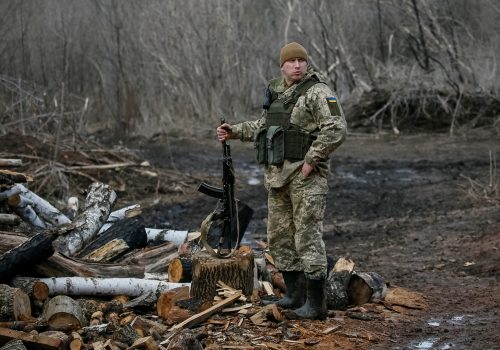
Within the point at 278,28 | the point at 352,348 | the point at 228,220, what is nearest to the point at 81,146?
the point at 228,220

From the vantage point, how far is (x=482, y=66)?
24.6 meters

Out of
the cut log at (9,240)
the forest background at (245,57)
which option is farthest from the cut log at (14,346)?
the forest background at (245,57)

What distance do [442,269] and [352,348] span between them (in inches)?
156

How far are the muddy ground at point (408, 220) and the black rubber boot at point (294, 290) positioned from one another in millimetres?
311

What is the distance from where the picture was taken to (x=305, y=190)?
6.53 m

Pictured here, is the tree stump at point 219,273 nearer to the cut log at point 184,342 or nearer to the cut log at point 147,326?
the cut log at point 147,326

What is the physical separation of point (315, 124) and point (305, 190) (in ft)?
1.71

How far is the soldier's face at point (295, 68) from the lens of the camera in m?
6.55

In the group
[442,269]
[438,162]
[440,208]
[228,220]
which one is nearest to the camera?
[228,220]

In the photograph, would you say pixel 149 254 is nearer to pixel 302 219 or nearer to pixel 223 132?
pixel 223 132

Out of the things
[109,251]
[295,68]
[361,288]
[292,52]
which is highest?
[292,52]

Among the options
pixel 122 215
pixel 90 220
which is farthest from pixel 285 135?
pixel 122 215

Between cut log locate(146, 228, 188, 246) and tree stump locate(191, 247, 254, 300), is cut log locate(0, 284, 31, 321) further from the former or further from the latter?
cut log locate(146, 228, 188, 246)

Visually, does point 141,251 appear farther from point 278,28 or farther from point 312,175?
point 278,28
